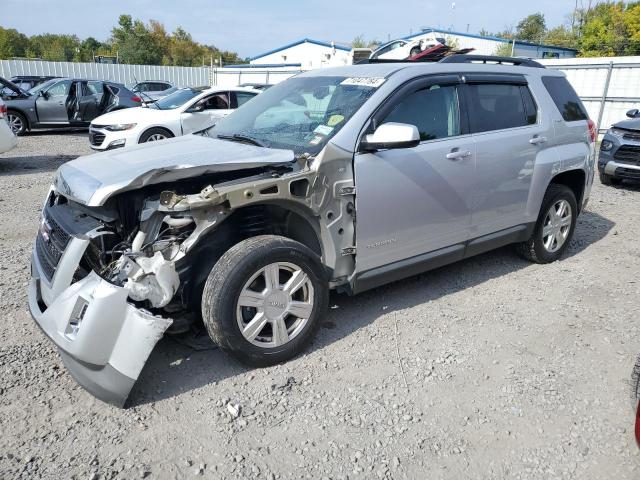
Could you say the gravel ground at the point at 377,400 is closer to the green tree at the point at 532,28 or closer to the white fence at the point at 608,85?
the white fence at the point at 608,85

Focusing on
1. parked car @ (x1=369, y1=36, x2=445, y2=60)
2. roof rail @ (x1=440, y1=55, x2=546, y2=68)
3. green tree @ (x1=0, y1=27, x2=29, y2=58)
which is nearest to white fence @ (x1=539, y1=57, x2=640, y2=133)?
parked car @ (x1=369, y1=36, x2=445, y2=60)

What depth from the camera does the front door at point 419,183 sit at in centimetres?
357

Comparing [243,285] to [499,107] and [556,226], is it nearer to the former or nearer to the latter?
[499,107]

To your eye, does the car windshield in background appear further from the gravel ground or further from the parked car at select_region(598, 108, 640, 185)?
the parked car at select_region(598, 108, 640, 185)

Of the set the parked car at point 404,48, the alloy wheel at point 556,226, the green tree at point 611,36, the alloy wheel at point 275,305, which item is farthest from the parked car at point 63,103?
the green tree at point 611,36

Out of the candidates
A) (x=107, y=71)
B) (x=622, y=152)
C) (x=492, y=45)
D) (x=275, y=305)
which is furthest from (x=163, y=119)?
(x=492, y=45)

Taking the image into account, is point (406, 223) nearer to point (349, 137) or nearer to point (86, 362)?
point (349, 137)

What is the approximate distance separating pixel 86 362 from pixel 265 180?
140 cm

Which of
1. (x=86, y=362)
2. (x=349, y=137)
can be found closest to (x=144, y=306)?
(x=86, y=362)

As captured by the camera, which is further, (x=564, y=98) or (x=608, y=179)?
(x=608, y=179)

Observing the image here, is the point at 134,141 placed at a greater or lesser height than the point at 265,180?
lesser

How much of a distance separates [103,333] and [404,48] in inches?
172

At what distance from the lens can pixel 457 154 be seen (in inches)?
157

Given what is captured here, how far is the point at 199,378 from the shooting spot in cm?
318
